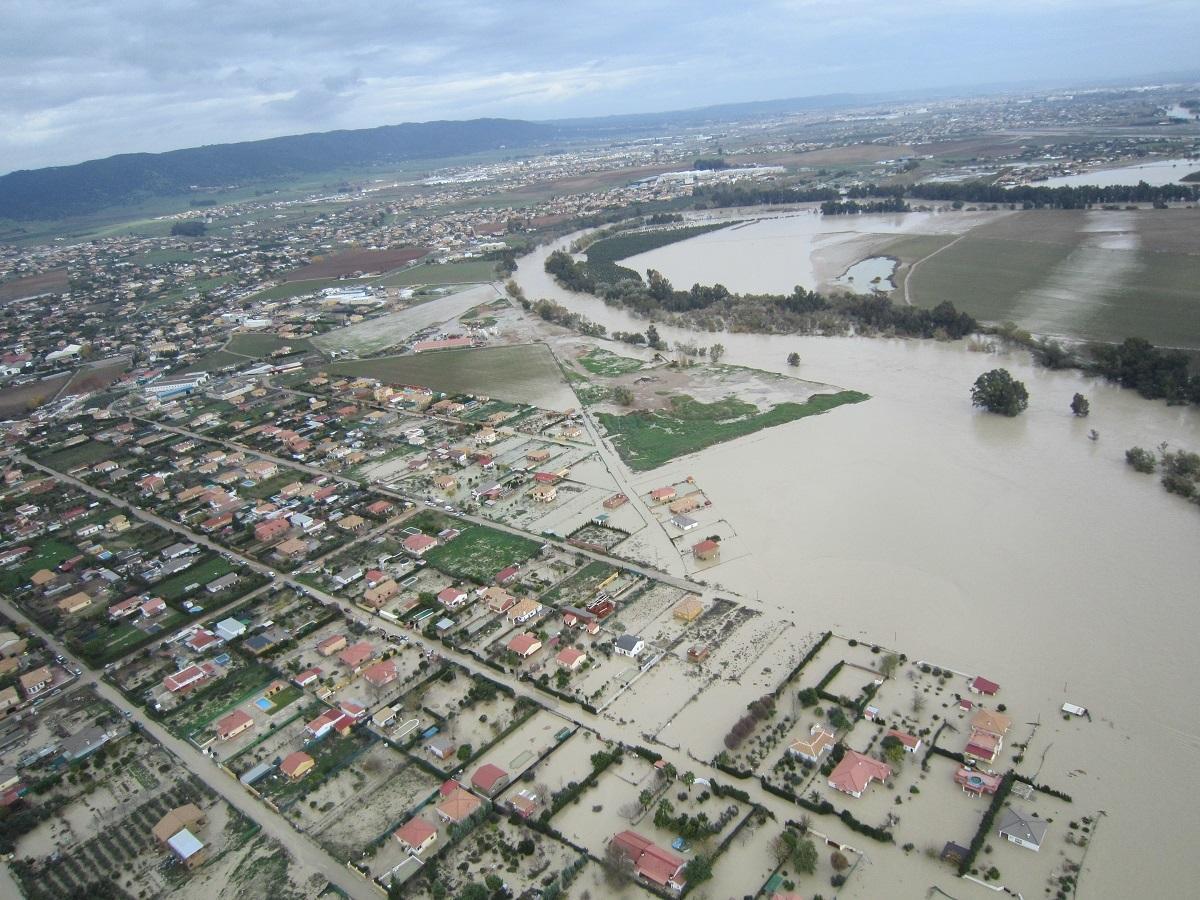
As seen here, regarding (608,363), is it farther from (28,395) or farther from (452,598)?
(28,395)

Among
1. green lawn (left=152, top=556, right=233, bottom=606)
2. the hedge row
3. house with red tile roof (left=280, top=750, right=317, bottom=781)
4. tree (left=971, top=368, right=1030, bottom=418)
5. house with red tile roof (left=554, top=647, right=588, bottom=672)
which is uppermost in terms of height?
tree (left=971, top=368, right=1030, bottom=418)

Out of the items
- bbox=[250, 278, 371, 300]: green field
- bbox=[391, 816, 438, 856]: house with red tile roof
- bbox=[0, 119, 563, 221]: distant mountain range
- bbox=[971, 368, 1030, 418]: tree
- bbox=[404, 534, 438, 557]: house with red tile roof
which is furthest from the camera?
bbox=[0, 119, 563, 221]: distant mountain range

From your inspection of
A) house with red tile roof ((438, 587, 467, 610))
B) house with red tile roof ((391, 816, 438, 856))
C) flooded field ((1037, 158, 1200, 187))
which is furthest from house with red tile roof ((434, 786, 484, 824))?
flooded field ((1037, 158, 1200, 187))

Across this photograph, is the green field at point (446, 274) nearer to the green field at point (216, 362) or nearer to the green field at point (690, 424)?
the green field at point (216, 362)

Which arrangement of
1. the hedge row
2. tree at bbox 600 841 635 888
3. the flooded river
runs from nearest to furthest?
the hedge row < tree at bbox 600 841 635 888 < the flooded river

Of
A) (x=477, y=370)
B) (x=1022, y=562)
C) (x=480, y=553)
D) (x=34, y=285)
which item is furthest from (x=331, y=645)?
(x=34, y=285)

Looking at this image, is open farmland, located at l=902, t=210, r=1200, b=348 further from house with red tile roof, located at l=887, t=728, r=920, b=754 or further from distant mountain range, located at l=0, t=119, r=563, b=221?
distant mountain range, located at l=0, t=119, r=563, b=221

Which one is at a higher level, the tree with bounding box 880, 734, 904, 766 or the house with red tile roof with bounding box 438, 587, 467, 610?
the house with red tile roof with bounding box 438, 587, 467, 610
